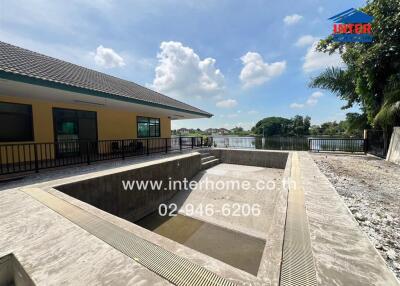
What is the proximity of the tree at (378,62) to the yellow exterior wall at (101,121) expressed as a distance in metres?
11.3

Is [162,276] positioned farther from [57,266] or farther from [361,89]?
[361,89]

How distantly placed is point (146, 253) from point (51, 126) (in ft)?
27.4

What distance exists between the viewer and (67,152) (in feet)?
27.0

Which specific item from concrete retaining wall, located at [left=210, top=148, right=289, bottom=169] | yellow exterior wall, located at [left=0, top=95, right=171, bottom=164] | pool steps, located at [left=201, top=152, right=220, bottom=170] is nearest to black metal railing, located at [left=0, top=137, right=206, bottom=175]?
yellow exterior wall, located at [left=0, top=95, right=171, bottom=164]

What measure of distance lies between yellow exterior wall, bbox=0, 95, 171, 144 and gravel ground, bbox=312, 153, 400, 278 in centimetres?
1005

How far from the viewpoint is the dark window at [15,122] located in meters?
6.41

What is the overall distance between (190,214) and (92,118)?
728 cm

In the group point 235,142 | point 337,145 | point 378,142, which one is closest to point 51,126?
point 235,142

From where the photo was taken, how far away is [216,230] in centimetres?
461

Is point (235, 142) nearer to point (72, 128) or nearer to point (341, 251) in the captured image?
point (72, 128)

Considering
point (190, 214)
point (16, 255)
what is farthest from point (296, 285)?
point (190, 214)

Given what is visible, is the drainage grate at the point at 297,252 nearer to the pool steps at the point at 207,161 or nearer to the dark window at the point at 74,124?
the pool steps at the point at 207,161

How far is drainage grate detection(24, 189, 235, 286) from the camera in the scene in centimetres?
152

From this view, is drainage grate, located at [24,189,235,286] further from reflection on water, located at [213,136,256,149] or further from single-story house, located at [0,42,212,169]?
reflection on water, located at [213,136,256,149]
